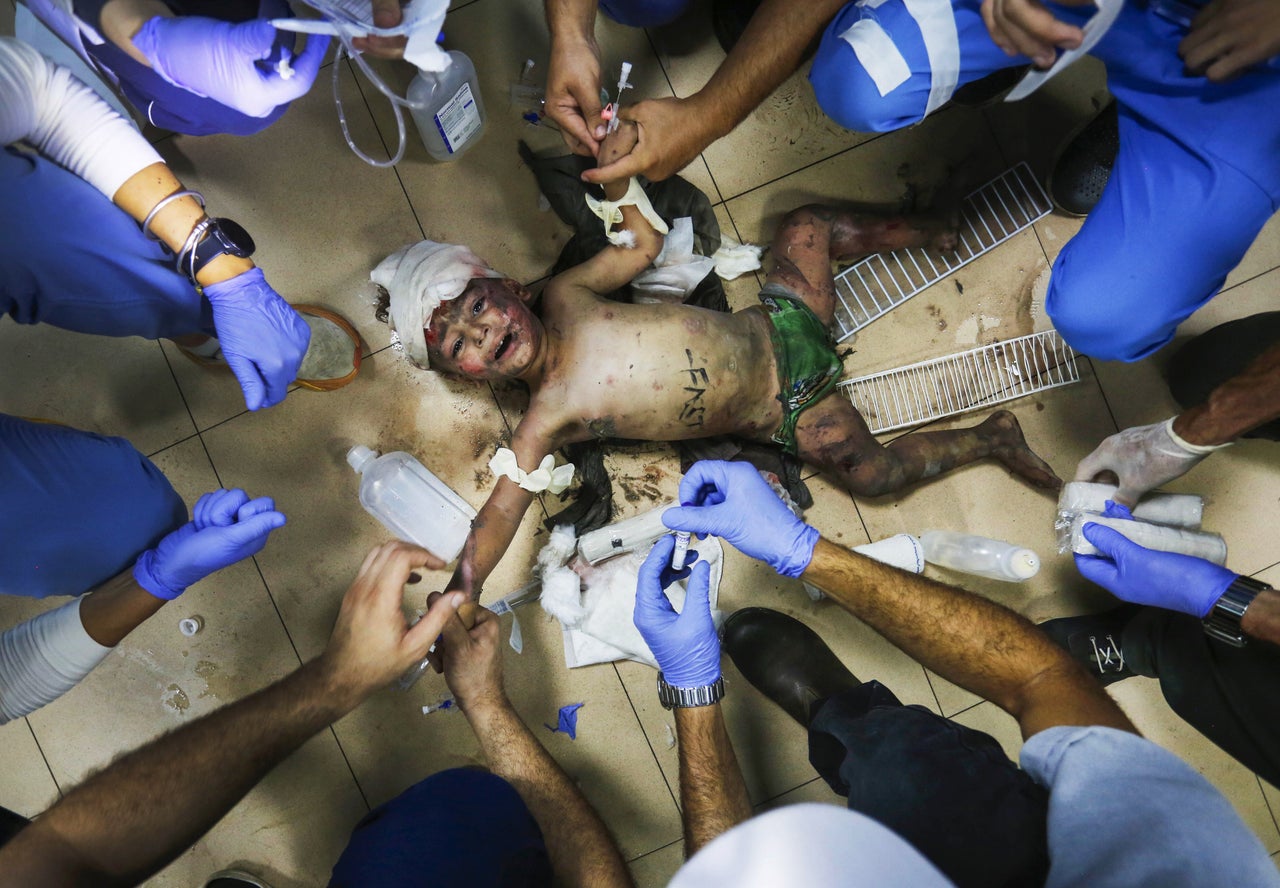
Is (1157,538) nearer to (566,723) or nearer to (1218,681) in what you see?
(1218,681)

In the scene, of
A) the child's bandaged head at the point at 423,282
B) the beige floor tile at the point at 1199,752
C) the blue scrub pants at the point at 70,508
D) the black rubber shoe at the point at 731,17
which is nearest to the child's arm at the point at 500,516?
the child's bandaged head at the point at 423,282

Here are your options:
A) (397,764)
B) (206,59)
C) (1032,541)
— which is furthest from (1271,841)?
(206,59)

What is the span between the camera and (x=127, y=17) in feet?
5.22

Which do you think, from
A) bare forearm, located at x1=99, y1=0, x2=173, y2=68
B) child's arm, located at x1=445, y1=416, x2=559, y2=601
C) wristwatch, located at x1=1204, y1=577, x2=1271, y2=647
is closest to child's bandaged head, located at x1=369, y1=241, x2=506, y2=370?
child's arm, located at x1=445, y1=416, x2=559, y2=601

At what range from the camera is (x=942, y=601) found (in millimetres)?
1762

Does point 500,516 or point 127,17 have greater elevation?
point 127,17

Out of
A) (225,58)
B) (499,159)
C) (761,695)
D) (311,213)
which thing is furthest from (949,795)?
(311,213)

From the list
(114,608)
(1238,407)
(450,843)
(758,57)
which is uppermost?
(758,57)

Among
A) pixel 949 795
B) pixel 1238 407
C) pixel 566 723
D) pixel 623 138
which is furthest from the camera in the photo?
pixel 566 723

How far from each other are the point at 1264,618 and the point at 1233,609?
0.19ft

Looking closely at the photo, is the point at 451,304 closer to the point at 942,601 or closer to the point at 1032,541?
the point at 942,601

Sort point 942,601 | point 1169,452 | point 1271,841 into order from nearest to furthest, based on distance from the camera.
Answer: point 942,601 < point 1169,452 < point 1271,841

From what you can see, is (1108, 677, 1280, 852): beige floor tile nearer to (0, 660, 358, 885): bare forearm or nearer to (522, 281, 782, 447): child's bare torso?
→ (522, 281, 782, 447): child's bare torso

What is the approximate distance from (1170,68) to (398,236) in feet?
7.33
